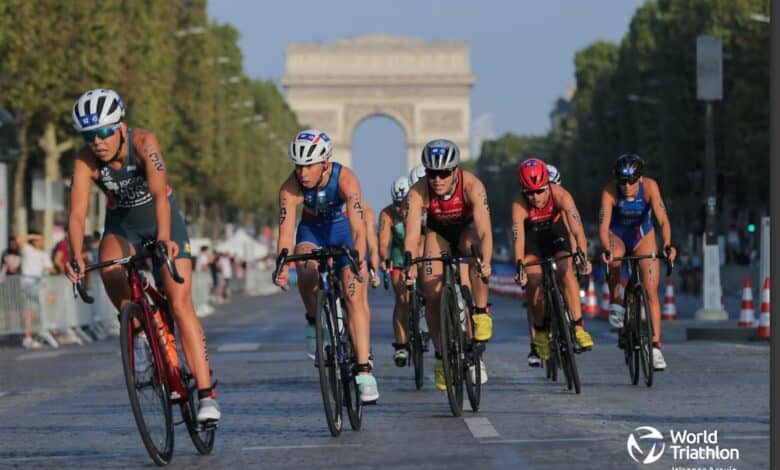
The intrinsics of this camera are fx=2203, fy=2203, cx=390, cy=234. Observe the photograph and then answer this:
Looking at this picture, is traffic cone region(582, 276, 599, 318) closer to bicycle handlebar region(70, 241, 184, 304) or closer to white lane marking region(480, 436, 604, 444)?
white lane marking region(480, 436, 604, 444)

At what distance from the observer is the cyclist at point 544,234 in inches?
627

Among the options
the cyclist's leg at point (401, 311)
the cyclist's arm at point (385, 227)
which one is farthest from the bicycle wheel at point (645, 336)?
the cyclist's arm at point (385, 227)

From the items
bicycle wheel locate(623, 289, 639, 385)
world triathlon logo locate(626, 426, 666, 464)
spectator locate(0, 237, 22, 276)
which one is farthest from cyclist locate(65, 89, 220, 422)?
spectator locate(0, 237, 22, 276)

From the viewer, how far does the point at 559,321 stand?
15656mm

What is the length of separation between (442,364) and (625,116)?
76.3m

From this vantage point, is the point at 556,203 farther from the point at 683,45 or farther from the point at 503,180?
the point at 503,180

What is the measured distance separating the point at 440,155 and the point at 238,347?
13673 millimetres

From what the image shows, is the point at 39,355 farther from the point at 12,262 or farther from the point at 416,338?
the point at 416,338

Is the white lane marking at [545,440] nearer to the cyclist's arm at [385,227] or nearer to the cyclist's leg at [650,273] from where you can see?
the cyclist's leg at [650,273]

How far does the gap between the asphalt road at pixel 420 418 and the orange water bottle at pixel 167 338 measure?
20.3 inches

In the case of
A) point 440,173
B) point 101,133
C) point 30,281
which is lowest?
point 30,281

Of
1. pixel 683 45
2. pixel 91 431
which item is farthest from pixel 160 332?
pixel 683 45

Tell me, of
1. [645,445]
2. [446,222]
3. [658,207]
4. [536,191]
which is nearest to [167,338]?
[645,445]

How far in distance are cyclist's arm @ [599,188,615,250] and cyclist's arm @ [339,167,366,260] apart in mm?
4424
